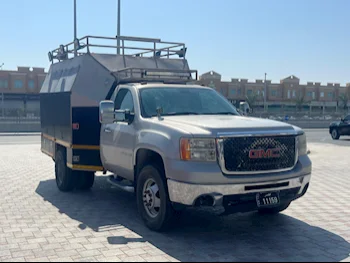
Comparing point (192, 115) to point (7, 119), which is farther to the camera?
point (7, 119)

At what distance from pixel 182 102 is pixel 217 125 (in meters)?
1.56

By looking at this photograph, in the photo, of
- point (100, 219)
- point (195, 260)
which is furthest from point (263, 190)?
point (100, 219)

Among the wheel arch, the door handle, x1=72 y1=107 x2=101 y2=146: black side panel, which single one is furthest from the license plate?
x1=72 y1=107 x2=101 y2=146: black side panel

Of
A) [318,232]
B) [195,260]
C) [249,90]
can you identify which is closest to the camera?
[195,260]

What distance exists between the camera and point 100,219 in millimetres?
6488

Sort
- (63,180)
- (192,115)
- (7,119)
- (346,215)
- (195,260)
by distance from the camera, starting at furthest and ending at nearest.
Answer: (7,119) → (63,180) → (346,215) → (192,115) → (195,260)

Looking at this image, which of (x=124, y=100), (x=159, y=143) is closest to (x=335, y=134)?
(x=124, y=100)

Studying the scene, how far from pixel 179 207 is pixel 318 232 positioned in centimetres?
205

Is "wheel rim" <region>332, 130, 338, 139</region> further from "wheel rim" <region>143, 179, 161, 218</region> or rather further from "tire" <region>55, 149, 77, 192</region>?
"wheel rim" <region>143, 179, 161, 218</region>

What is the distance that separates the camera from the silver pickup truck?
5.00 meters

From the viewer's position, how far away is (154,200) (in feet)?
18.7

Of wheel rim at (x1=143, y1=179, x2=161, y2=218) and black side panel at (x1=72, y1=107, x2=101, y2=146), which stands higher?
black side panel at (x1=72, y1=107, x2=101, y2=146)

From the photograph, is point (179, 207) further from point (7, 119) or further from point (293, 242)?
point (7, 119)

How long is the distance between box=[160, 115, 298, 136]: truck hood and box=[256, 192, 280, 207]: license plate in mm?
804
